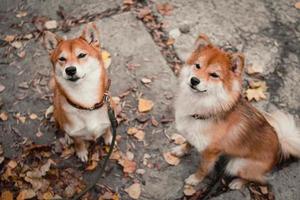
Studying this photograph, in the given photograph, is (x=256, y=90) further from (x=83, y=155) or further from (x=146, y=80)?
(x=83, y=155)

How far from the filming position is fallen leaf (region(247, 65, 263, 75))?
4.78 meters

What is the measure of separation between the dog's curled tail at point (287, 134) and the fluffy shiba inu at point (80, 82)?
1606mm

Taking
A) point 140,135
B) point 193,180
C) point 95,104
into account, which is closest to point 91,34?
point 95,104

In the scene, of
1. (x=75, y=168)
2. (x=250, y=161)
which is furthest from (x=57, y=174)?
(x=250, y=161)

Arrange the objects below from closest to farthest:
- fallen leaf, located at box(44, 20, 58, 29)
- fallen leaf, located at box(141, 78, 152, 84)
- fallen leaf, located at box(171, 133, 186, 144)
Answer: fallen leaf, located at box(171, 133, 186, 144), fallen leaf, located at box(141, 78, 152, 84), fallen leaf, located at box(44, 20, 58, 29)

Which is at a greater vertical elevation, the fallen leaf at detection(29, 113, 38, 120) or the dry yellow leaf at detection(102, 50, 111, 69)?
the dry yellow leaf at detection(102, 50, 111, 69)

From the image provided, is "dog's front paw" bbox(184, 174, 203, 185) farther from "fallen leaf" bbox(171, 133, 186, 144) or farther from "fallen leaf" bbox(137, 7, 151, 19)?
"fallen leaf" bbox(137, 7, 151, 19)

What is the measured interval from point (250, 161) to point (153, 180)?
1.00m

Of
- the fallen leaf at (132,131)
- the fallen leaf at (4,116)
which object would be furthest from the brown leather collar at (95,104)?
the fallen leaf at (4,116)

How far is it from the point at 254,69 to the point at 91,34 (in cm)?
209

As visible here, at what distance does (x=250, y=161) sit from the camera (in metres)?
3.72

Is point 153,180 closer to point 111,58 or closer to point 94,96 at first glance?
point 94,96

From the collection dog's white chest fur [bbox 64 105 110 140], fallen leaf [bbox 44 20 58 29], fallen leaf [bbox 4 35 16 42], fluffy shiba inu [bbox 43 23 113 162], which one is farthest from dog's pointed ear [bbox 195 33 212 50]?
fallen leaf [bbox 4 35 16 42]

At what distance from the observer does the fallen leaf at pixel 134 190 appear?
4016 millimetres
